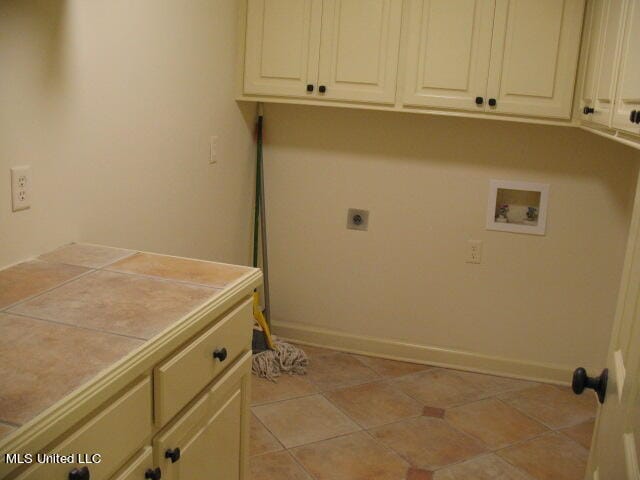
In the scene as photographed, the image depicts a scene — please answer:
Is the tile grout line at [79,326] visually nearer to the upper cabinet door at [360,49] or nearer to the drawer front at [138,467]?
the drawer front at [138,467]

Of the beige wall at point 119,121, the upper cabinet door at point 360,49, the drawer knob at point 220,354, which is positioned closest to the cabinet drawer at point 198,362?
the drawer knob at point 220,354

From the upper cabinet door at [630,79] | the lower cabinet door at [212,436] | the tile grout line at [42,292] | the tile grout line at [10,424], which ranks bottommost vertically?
the lower cabinet door at [212,436]

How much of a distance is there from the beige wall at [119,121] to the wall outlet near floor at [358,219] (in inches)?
25.9

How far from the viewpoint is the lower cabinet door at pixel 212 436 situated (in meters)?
1.37

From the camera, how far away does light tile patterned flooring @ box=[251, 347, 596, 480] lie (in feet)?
7.93

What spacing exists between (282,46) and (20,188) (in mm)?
1645

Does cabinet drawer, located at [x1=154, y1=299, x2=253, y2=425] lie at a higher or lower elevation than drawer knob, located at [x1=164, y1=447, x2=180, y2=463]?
higher

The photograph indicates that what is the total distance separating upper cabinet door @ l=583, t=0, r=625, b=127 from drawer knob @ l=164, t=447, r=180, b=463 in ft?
5.52

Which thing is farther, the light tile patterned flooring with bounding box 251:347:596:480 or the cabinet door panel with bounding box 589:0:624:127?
the light tile patterned flooring with bounding box 251:347:596:480

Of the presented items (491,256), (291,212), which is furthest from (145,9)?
(491,256)

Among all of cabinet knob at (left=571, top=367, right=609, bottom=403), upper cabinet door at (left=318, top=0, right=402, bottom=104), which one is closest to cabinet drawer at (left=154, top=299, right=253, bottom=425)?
cabinet knob at (left=571, top=367, right=609, bottom=403)

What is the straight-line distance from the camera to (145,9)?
212 centimetres

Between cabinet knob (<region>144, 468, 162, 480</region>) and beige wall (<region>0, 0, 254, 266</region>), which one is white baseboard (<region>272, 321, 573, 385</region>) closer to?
beige wall (<region>0, 0, 254, 266</region>)

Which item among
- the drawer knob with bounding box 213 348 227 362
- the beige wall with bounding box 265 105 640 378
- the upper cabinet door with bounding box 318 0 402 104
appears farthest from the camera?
the beige wall with bounding box 265 105 640 378
